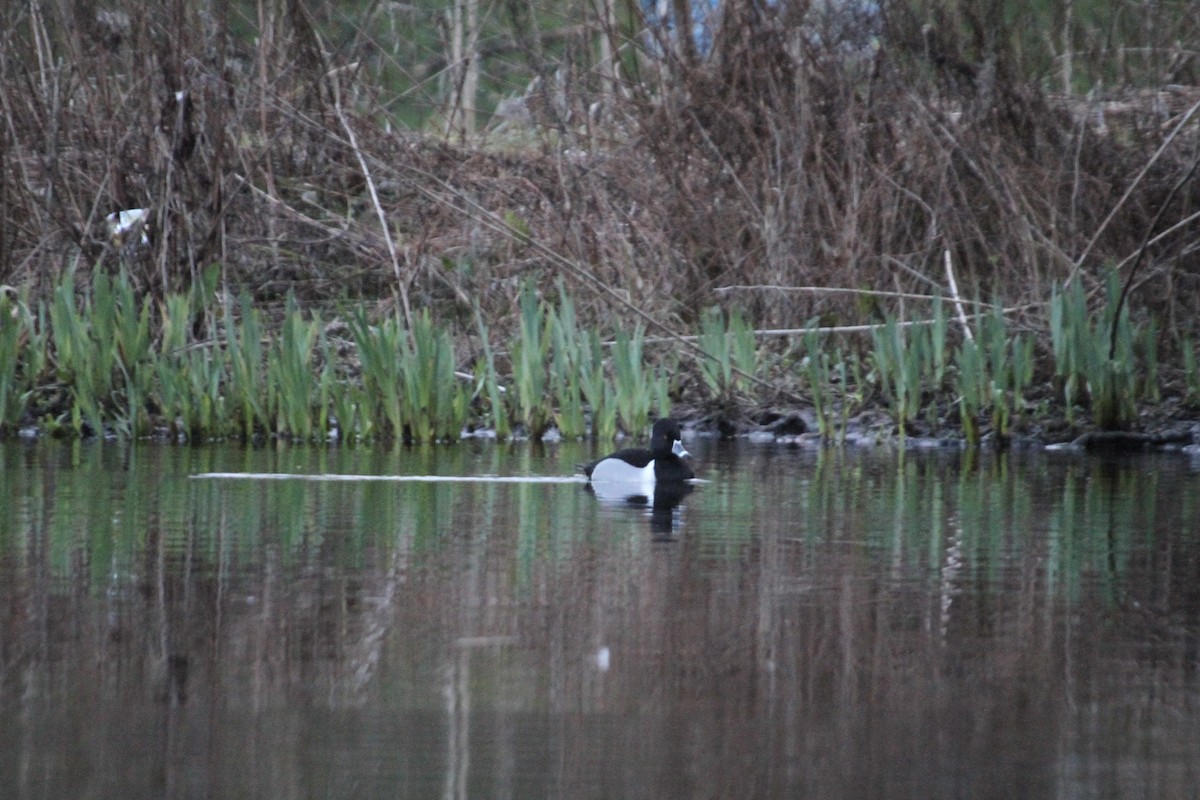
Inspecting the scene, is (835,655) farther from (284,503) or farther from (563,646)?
(284,503)

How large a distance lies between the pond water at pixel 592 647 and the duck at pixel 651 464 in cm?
88

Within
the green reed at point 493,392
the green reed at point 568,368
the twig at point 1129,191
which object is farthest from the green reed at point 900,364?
the green reed at point 493,392

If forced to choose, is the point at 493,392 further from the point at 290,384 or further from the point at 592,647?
the point at 592,647

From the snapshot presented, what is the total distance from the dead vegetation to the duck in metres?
2.94

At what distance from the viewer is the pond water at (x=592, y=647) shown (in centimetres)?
302

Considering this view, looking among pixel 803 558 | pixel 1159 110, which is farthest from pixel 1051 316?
pixel 803 558

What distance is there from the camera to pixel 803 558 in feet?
18.3

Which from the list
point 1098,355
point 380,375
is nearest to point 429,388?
point 380,375

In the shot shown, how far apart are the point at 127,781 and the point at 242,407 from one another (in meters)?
8.08

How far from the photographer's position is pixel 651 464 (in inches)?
335

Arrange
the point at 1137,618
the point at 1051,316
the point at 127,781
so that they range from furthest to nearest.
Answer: the point at 1051,316 → the point at 1137,618 → the point at 127,781

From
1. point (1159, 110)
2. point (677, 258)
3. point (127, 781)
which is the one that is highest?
point (1159, 110)

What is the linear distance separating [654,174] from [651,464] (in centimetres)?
547

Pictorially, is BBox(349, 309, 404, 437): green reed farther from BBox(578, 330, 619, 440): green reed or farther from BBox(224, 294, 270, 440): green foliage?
BBox(578, 330, 619, 440): green reed
